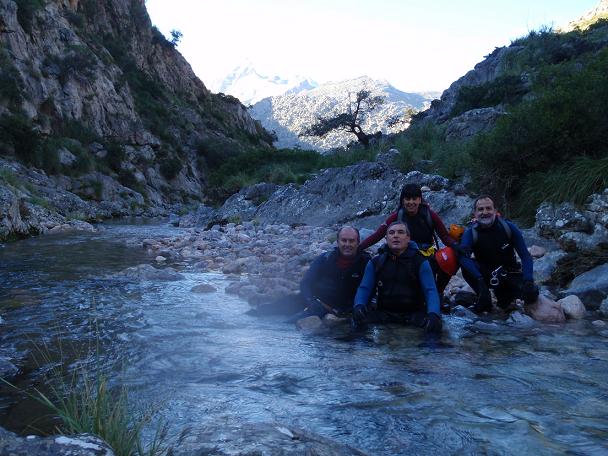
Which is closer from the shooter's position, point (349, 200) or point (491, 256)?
point (491, 256)

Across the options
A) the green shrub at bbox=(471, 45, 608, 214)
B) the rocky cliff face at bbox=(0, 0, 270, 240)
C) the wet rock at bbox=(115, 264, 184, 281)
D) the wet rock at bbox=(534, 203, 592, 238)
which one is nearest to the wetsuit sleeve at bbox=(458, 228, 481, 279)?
the wet rock at bbox=(534, 203, 592, 238)

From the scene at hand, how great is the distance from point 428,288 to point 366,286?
0.61 meters

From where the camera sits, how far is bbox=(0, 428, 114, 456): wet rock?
5.49 ft

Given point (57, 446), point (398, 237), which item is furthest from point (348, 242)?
point (57, 446)

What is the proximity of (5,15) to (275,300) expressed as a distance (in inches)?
1197

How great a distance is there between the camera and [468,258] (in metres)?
5.59

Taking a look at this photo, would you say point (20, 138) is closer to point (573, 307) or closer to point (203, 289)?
point (203, 289)

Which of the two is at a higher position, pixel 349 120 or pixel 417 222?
pixel 349 120

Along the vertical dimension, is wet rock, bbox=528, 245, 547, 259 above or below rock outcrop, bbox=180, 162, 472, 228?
below

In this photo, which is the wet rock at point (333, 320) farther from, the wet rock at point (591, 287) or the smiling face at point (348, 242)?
the wet rock at point (591, 287)

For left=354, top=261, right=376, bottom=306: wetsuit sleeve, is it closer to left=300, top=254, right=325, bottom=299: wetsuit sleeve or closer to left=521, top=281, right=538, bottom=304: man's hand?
left=300, top=254, right=325, bottom=299: wetsuit sleeve

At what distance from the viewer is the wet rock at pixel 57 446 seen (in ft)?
5.49

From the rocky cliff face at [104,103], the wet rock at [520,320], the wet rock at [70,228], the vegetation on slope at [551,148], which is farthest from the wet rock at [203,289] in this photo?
the wet rock at [70,228]

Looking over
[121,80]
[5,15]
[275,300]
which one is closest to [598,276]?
[275,300]
